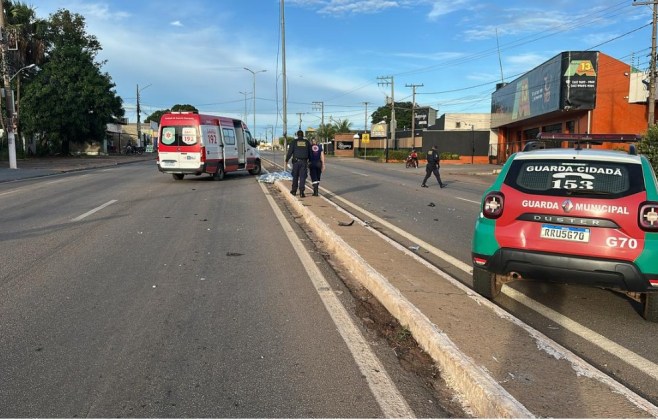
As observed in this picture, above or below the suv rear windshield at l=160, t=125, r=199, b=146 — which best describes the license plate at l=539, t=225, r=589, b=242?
below

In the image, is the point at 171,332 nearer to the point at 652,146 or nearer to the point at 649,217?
the point at 649,217

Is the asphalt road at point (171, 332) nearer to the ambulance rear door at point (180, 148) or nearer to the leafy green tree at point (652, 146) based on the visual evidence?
the ambulance rear door at point (180, 148)

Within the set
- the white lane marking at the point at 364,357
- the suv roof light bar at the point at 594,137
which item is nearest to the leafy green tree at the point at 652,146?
the suv roof light bar at the point at 594,137

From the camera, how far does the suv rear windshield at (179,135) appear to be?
19859 millimetres

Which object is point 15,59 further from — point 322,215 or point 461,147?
point 461,147

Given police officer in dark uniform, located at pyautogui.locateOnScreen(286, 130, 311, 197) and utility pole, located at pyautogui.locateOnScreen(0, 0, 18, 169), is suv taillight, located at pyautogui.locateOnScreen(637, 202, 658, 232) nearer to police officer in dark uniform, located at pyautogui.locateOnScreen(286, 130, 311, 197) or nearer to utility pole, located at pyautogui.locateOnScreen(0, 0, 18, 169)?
police officer in dark uniform, located at pyautogui.locateOnScreen(286, 130, 311, 197)

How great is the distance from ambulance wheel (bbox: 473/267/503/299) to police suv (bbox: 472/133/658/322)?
0.03 feet

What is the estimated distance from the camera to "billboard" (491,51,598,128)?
28891mm

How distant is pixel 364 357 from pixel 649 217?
282cm

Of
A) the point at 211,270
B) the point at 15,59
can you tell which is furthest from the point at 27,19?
the point at 211,270

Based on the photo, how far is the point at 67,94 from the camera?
4391 cm

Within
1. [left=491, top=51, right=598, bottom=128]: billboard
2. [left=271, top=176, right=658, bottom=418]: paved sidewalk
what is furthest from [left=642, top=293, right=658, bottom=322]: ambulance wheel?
[left=491, top=51, right=598, bottom=128]: billboard

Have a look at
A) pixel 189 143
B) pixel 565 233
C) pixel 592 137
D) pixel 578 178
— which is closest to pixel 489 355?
pixel 565 233

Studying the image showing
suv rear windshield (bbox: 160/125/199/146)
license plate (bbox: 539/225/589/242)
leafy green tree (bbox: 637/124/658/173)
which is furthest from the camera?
suv rear windshield (bbox: 160/125/199/146)
